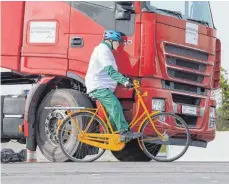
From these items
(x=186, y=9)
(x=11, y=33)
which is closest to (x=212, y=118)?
(x=186, y=9)

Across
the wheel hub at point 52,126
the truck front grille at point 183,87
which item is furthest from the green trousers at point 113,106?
the truck front grille at point 183,87

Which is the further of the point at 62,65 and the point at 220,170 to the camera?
the point at 62,65

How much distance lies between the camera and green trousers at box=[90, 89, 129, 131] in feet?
43.7

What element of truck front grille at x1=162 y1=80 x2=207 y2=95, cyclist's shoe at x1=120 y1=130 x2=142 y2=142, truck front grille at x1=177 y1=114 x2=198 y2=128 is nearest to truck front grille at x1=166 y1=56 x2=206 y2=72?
truck front grille at x1=162 y1=80 x2=207 y2=95

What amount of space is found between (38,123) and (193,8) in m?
3.05

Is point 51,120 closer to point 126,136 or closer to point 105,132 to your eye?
point 105,132

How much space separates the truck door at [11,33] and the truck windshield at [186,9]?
199cm

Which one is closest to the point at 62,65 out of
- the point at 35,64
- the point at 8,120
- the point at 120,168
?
the point at 35,64

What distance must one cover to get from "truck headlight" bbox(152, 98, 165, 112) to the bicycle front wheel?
19 cm

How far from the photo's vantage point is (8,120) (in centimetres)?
1473

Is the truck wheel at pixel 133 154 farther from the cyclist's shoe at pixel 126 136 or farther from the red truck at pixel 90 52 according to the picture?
the cyclist's shoe at pixel 126 136

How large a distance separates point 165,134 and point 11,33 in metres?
2.83

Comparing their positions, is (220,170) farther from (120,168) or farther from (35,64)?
(35,64)

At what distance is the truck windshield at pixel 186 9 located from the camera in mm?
13875
